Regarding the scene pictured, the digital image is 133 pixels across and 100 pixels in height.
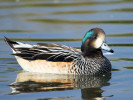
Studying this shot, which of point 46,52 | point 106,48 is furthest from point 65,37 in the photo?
point 106,48

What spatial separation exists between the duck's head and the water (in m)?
0.68

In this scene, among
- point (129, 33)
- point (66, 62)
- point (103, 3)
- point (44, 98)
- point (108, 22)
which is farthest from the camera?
point (103, 3)

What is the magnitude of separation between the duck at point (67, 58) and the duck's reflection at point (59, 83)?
196 millimetres

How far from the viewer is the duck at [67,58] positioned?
11.1 meters

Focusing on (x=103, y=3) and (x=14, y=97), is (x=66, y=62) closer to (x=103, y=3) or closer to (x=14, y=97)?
(x=14, y=97)

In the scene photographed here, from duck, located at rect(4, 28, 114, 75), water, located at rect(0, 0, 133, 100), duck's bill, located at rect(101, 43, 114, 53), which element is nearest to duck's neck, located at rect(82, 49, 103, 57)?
duck, located at rect(4, 28, 114, 75)

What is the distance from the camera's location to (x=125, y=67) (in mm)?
11539

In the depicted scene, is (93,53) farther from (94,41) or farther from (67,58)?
(67,58)

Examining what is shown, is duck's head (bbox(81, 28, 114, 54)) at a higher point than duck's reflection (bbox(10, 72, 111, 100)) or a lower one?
higher

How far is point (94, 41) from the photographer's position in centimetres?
1135

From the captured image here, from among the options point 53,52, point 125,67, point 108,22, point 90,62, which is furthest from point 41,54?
point 108,22

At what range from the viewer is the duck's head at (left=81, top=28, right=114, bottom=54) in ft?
36.9

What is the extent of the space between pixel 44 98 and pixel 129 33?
7.02 metres

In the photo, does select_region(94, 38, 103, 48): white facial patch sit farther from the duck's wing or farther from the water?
the water
